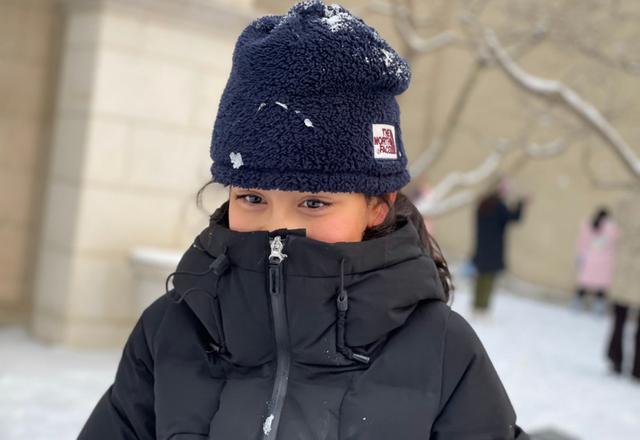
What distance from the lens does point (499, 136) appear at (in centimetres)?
1341

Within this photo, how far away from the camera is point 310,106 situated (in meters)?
1.41

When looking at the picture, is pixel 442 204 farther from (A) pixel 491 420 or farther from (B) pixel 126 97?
(A) pixel 491 420

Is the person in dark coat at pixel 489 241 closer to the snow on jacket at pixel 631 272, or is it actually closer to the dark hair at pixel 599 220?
the dark hair at pixel 599 220

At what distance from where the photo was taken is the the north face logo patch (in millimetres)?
1483

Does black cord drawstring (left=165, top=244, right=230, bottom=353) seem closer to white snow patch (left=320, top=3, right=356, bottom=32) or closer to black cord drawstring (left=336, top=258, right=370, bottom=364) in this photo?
black cord drawstring (left=336, top=258, right=370, bottom=364)

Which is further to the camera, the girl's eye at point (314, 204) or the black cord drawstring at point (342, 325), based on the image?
the girl's eye at point (314, 204)

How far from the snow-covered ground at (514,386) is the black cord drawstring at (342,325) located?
3158mm

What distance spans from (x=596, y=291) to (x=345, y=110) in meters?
10.5

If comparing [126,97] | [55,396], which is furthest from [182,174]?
[55,396]

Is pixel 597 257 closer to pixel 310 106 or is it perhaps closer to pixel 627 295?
pixel 627 295

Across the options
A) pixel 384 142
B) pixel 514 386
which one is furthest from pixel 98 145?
pixel 384 142

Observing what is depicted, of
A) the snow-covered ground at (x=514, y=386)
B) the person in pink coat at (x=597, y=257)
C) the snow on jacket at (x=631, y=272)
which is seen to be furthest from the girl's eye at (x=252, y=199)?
the person in pink coat at (x=597, y=257)

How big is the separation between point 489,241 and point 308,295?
335 inches

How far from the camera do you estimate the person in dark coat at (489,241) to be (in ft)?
31.2
